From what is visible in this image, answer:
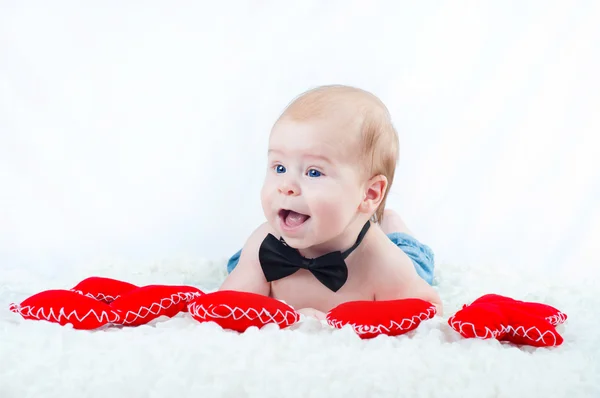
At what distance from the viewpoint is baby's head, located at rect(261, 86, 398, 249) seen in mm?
1636

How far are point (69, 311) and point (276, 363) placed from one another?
0.45 meters

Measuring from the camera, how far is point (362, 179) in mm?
1693

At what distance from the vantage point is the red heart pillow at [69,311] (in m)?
1.40

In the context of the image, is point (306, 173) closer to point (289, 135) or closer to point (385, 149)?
point (289, 135)

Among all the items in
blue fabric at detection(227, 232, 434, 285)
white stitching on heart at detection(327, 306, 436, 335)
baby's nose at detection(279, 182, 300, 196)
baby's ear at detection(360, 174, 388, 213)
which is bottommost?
blue fabric at detection(227, 232, 434, 285)

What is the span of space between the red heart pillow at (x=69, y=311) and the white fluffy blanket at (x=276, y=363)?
0.03 meters

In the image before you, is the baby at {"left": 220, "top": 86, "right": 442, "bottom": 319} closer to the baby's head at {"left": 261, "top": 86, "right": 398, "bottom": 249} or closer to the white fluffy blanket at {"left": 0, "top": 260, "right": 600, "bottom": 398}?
the baby's head at {"left": 261, "top": 86, "right": 398, "bottom": 249}

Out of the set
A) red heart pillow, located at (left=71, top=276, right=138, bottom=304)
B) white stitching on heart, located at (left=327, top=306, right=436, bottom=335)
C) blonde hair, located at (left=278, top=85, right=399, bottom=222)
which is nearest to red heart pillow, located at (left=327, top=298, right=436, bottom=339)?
white stitching on heart, located at (left=327, top=306, right=436, bottom=335)

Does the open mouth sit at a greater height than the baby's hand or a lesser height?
greater

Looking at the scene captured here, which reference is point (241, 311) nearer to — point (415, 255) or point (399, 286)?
point (399, 286)

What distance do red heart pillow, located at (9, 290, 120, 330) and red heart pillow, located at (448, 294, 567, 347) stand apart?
662 mm

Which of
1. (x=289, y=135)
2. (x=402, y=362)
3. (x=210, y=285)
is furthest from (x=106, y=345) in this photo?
(x=210, y=285)

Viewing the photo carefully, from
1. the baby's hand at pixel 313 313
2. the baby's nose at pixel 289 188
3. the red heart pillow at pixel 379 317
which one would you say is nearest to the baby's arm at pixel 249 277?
the baby's hand at pixel 313 313

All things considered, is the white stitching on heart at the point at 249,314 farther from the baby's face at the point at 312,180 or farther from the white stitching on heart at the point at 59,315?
the baby's face at the point at 312,180
